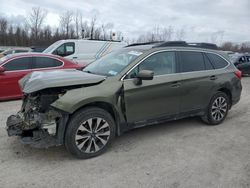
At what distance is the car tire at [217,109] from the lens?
5.25 meters

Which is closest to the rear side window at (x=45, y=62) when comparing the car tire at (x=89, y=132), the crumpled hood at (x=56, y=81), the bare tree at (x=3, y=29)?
the crumpled hood at (x=56, y=81)

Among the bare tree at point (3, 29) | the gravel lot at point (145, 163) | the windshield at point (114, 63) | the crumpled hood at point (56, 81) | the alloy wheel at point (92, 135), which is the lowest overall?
the gravel lot at point (145, 163)

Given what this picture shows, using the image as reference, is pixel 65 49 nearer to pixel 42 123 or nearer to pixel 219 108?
pixel 219 108

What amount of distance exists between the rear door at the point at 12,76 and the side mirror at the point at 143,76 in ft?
14.9

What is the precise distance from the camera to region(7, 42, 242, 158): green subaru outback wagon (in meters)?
3.57

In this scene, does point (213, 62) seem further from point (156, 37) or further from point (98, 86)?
point (156, 37)

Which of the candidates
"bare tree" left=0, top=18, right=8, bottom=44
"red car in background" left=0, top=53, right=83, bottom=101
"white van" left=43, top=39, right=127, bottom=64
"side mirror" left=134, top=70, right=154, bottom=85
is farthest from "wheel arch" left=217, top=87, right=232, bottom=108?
"bare tree" left=0, top=18, right=8, bottom=44

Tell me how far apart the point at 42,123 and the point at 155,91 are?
189 centimetres

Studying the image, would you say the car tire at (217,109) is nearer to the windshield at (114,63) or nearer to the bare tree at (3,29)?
the windshield at (114,63)

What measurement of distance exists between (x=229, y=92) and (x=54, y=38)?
159ft

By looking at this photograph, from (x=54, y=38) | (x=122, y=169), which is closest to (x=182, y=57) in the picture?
(x=122, y=169)

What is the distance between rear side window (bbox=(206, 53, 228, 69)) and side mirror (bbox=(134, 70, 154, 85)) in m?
1.96

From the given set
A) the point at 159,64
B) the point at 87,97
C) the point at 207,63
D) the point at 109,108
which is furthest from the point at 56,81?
the point at 207,63

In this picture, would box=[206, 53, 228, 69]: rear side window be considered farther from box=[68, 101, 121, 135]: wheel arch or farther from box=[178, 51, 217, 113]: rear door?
box=[68, 101, 121, 135]: wheel arch
